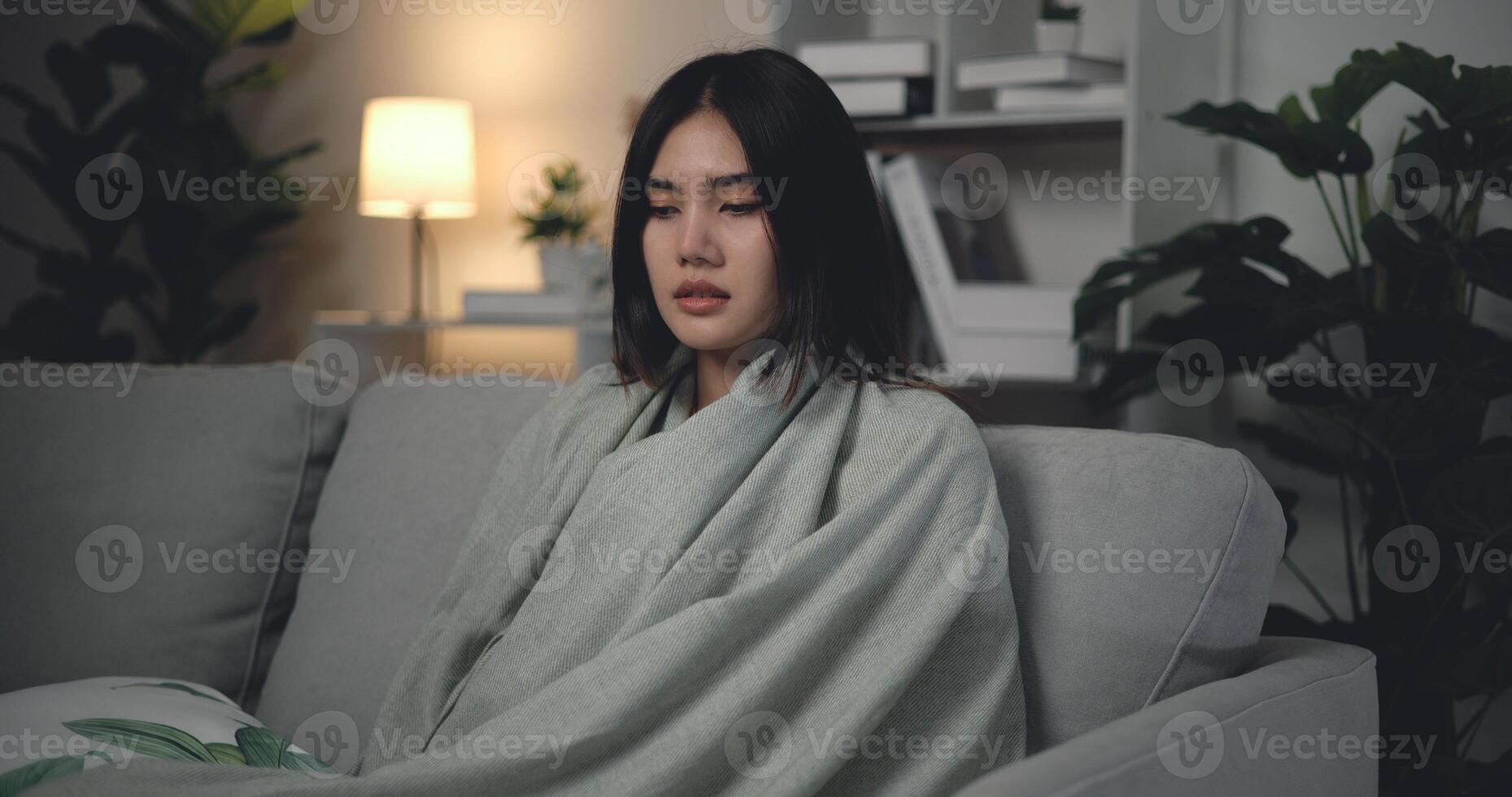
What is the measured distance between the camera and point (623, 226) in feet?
4.10

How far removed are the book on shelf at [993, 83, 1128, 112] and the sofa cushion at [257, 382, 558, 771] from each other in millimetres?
1113

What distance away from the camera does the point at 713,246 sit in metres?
1.13

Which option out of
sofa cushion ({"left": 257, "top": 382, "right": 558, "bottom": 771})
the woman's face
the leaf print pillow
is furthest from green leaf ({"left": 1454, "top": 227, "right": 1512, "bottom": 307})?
the leaf print pillow

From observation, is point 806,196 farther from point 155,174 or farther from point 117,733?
point 155,174

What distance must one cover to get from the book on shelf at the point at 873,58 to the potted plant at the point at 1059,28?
20 centimetres

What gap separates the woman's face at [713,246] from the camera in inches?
44.3

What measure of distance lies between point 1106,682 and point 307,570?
93cm

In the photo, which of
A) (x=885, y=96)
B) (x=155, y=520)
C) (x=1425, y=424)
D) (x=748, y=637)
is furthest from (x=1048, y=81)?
(x=155, y=520)

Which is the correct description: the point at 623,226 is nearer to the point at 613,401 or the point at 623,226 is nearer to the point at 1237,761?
the point at 613,401

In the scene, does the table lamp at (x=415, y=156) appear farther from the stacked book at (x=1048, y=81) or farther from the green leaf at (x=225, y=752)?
the green leaf at (x=225, y=752)

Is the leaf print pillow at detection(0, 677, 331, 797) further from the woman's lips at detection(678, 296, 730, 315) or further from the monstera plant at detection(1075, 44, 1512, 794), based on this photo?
the monstera plant at detection(1075, 44, 1512, 794)

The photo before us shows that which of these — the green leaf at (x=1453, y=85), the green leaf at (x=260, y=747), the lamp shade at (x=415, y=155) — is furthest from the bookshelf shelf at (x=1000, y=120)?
the green leaf at (x=260, y=747)

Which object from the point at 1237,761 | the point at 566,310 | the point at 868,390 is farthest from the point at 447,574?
the point at 566,310

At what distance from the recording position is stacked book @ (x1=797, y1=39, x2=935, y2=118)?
223cm
